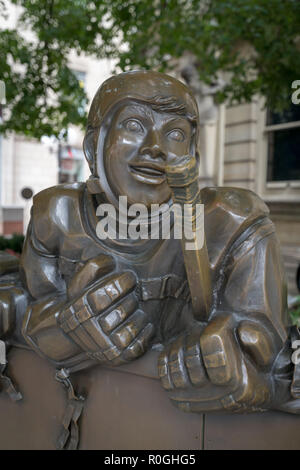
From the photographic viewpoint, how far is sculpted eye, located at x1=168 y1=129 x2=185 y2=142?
1.15 metres

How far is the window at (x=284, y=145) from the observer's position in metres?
7.06

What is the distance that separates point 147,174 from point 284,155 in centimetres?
672

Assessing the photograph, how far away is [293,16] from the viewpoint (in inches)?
126

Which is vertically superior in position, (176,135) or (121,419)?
(176,135)

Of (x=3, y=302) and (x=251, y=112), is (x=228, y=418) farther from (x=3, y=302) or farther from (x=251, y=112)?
(x=251, y=112)

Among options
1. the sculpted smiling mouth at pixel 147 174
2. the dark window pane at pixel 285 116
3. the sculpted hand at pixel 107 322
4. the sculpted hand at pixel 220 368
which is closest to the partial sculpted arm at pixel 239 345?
the sculpted hand at pixel 220 368

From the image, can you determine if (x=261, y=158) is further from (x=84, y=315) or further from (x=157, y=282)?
(x=84, y=315)

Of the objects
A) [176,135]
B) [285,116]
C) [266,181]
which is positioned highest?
[285,116]

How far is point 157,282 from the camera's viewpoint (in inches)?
47.1

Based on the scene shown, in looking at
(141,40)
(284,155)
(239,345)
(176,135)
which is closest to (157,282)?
(239,345)

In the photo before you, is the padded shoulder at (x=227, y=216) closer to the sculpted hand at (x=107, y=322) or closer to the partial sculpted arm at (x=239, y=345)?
the partial sculpted arm at (x=239, y=345)

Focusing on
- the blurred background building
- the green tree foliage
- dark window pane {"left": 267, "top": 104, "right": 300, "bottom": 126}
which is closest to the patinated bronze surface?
the green tree foliage
